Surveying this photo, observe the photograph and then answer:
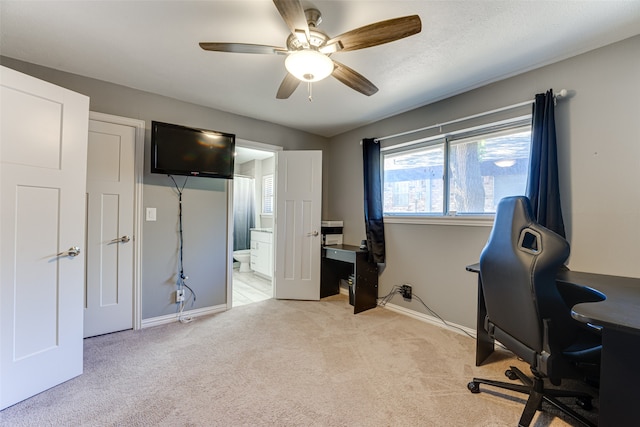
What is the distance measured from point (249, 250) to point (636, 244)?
524 cm

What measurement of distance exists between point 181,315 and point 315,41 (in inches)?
117

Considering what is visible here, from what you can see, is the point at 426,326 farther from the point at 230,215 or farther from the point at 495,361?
the point at 230,215

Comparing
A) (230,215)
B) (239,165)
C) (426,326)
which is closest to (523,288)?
(426,326)

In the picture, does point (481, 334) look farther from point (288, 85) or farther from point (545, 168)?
point (288, 85)

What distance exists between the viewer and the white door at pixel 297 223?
11.9 feet

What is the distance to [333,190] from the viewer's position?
4.16m

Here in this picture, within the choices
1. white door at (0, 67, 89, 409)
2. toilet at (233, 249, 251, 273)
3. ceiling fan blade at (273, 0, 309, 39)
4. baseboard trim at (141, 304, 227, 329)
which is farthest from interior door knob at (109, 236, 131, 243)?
toilet at (233, 249, 251, 273)

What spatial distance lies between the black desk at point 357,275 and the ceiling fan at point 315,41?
216 cm

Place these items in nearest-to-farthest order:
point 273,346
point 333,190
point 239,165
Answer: point 273,346 → point 333,190 → point 239,165

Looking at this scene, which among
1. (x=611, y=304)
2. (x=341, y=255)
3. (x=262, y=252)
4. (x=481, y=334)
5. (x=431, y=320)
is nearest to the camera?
(x=611, y=304)

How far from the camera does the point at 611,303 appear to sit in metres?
1.15

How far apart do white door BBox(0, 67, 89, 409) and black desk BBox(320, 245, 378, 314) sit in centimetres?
252

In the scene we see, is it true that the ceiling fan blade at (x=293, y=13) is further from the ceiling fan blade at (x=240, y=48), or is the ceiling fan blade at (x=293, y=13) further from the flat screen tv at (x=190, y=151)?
the flat screen tv at (x=190, y=151)

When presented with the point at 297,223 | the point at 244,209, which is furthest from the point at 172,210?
the point at 244,209
